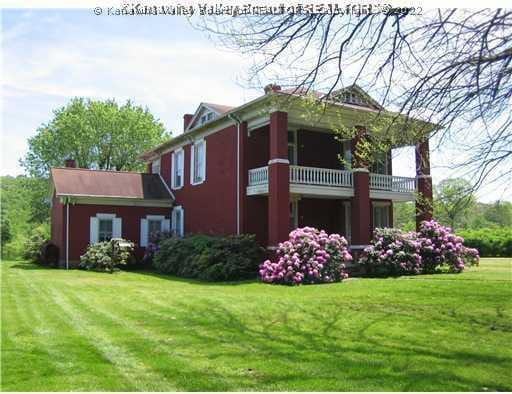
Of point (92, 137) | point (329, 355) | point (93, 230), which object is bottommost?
point (329, 355)

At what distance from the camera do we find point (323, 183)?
1850 centimetres

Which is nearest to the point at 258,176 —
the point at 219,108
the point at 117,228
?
the point at 219,108

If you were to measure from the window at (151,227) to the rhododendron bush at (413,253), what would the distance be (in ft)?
36.5

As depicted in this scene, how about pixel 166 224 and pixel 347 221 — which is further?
pixel 166 224

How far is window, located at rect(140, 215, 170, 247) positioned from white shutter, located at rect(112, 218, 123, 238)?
104 cm

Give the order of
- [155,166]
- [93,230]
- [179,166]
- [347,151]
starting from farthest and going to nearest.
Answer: [155,166]
[179,166]
[93,230]
[347,151]

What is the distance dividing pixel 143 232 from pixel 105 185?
9.69 ft

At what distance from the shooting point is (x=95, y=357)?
5.95 m

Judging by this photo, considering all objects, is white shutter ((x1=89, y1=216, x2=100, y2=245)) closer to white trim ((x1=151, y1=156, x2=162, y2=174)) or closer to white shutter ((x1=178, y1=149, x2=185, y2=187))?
white shutter ((x1=178, y1=149, x2=185, y2=187))

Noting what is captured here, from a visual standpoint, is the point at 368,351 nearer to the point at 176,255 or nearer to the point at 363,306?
the point at 363,306

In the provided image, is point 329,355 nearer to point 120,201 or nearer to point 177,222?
point 120,201

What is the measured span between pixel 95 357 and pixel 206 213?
15.9 metres

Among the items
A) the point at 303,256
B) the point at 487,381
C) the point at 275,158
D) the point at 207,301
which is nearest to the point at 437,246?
the point at 303,256

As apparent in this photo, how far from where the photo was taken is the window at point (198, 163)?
2242cm
